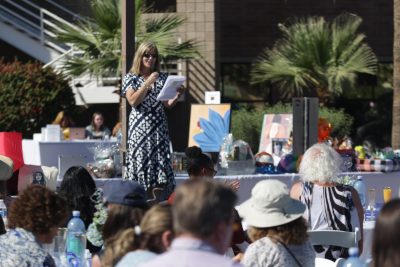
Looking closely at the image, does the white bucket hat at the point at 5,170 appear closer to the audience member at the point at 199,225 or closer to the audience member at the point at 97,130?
the audience member at the point at 199,225

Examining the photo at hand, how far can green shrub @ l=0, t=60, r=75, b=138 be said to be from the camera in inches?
805

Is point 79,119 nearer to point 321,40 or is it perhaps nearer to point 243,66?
point 243,66

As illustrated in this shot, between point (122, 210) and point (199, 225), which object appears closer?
point (199, 225)

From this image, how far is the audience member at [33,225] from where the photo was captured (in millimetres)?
5141

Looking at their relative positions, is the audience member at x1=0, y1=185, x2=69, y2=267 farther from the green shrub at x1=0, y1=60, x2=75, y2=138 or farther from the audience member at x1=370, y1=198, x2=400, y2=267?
the green shrub at x1=0, y1=60, x2=75, y2=138

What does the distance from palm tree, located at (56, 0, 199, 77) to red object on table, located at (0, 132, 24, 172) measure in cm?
1029

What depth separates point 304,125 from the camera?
484 inches

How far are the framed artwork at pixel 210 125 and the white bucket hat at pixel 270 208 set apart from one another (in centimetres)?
900

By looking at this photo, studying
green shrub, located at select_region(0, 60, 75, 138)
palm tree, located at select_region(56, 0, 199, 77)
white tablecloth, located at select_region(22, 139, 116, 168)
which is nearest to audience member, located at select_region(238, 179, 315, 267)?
white tablecloth, located at select_region(22, 139, 116, 168)

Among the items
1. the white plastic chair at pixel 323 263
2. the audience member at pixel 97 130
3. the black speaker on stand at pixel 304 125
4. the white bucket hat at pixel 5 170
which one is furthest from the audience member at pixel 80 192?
the audience member at pixel 97 130

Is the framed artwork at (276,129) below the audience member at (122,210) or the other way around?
the other way around

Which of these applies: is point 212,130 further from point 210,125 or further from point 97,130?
point 97,130

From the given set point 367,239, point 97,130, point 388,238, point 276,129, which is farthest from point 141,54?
point 97,130

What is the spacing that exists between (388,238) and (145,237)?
108 cm
